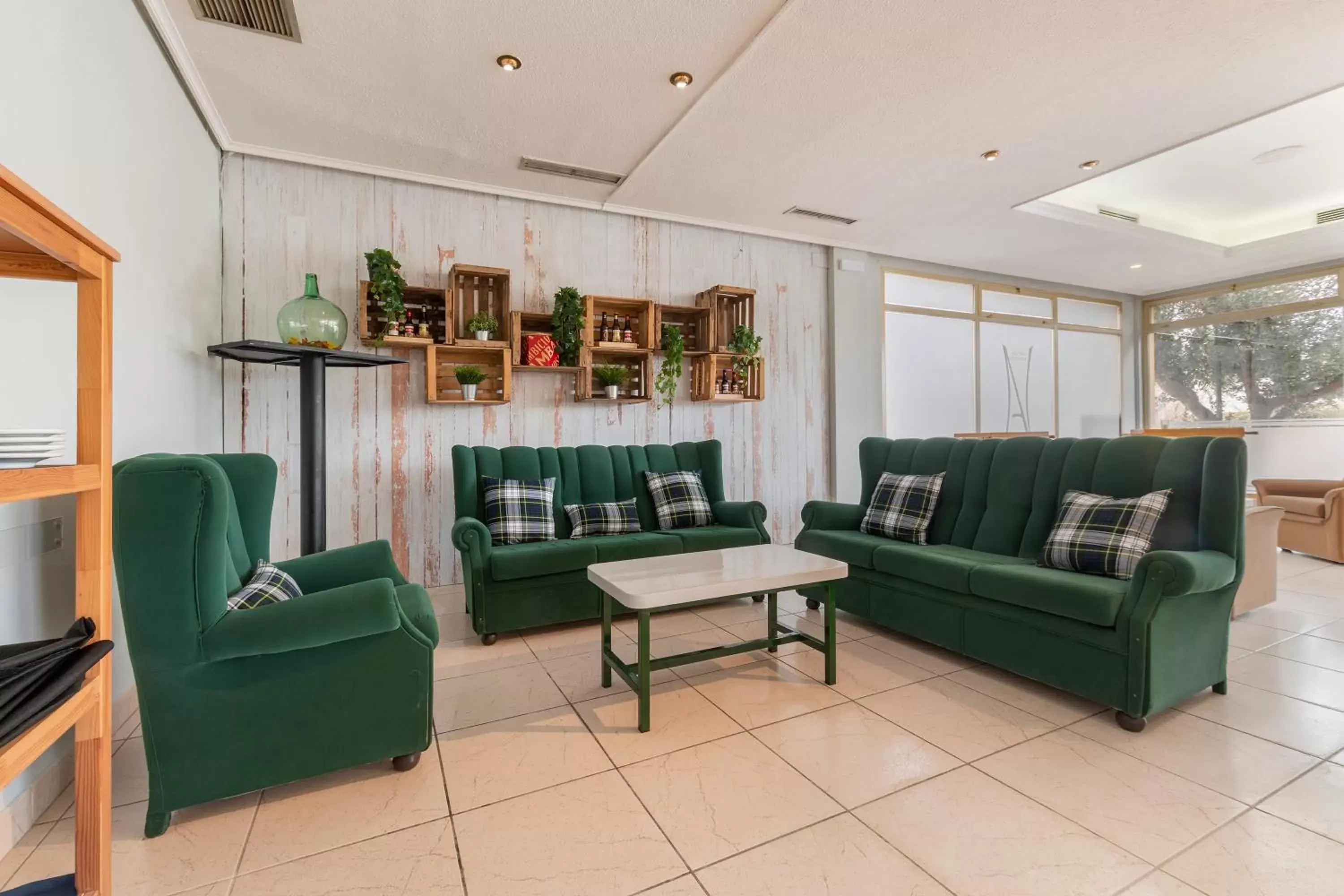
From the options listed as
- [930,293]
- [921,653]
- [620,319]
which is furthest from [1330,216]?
[620,319]

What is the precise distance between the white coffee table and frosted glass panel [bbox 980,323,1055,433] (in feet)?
16.0

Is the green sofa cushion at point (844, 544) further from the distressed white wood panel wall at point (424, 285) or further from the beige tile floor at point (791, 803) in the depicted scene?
the distressed white wood panel wall at point (424, 285)

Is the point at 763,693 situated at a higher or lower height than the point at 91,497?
lower

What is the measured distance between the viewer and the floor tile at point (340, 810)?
5.43ft

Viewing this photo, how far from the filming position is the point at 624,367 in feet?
15.4

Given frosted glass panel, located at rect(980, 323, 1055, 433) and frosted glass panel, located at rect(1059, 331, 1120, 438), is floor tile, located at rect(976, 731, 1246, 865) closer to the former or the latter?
frosted glass panel, located at rect(980, 323, 1055, 433)

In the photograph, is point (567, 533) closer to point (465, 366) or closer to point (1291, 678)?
point (465, 366)

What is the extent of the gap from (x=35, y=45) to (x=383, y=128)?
6.06ft

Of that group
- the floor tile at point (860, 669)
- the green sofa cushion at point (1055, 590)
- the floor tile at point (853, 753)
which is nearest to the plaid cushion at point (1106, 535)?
the green sofa cushion at point (1055, 590)

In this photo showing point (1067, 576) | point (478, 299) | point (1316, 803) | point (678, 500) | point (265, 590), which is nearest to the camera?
point (1316, 803)

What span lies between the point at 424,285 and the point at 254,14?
5.84ft

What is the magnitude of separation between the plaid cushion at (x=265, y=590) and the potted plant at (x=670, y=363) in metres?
3.07

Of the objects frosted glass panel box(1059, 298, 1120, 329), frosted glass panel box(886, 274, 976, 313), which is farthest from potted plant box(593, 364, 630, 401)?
frosted glass panel box(1059, 298, 1120, 329)

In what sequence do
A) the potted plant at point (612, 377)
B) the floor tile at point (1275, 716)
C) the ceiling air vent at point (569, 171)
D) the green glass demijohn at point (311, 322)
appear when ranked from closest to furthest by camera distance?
the floor tile at point (1275, 716) < the green glass demijohn at point (311, 322) < the ceiling air vent at point (569, 171) < the potted plant at point (612, 377)
